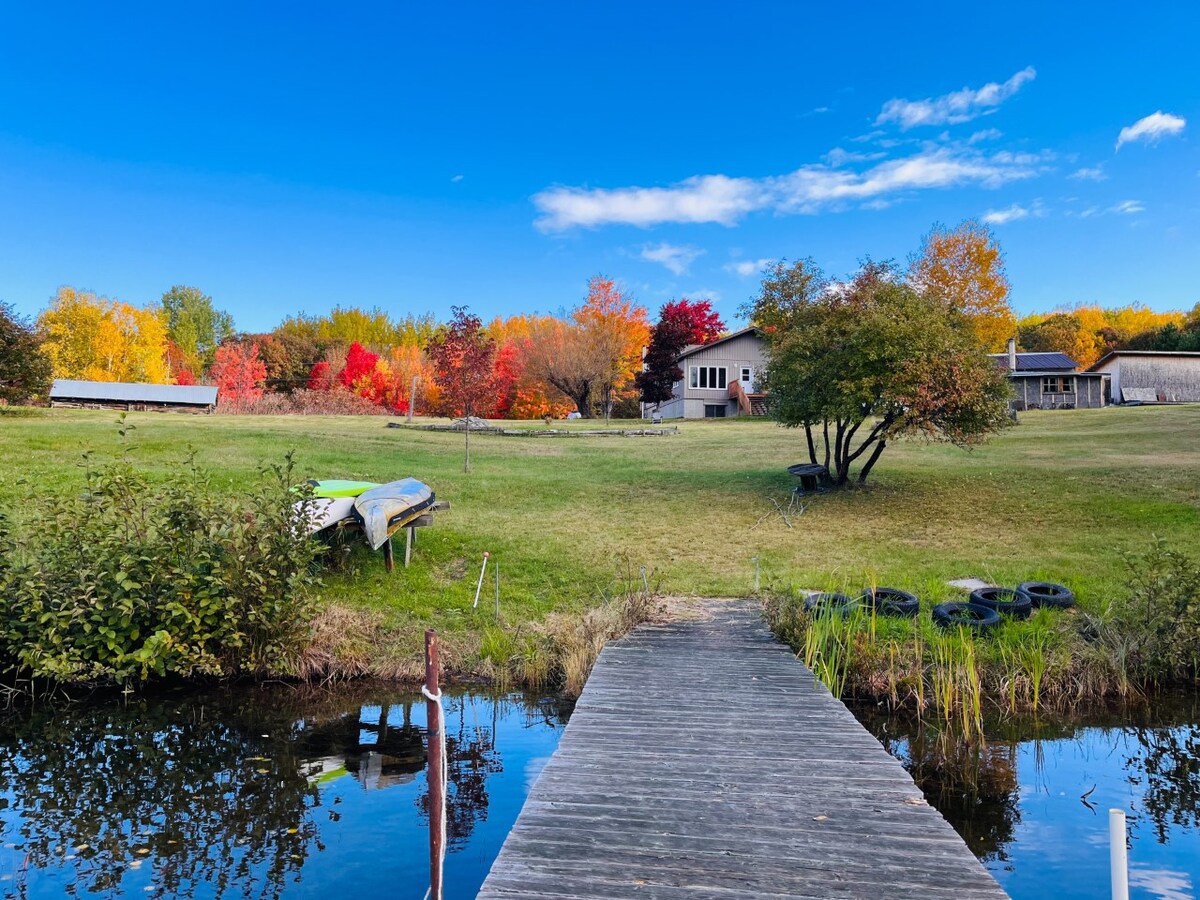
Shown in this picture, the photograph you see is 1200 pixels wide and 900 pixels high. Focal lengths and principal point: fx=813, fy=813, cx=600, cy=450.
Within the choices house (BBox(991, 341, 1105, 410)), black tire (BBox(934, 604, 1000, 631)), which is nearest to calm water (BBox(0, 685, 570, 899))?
black tire (BBox(934, 604, 1000, 631))

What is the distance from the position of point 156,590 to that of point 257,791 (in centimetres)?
378

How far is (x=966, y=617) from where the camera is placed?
1072 cm

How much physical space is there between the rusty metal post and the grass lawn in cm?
608

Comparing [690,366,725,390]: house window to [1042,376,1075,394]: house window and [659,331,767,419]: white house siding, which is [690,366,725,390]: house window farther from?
[1042,376,1075,394]: house window

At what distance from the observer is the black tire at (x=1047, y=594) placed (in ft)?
37.0

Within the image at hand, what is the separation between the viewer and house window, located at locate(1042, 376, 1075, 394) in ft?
145

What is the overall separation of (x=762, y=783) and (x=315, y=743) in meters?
5.21

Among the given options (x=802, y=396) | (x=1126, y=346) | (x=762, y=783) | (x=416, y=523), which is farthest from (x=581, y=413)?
(x=762, y=783)

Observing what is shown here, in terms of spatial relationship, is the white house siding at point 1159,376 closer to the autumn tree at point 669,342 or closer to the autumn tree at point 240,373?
the autumn tree at point 669,342

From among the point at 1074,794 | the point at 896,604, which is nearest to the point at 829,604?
the point at 896,604

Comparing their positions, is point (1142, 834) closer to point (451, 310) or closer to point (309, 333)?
point (451, 310)

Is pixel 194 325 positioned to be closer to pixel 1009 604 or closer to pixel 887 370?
pixel 887 370

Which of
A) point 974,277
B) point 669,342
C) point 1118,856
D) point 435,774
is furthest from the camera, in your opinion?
point 669,342

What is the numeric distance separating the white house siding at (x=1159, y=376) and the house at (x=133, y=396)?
49.3m
